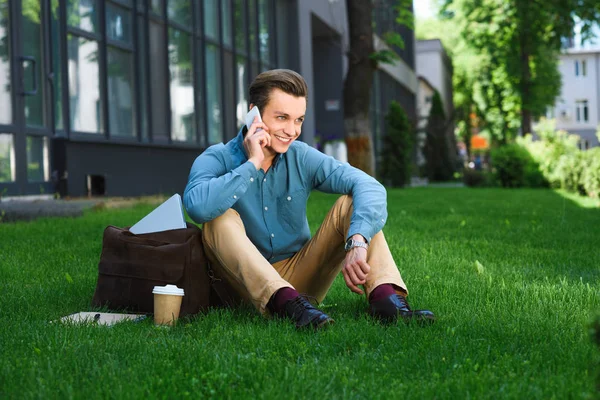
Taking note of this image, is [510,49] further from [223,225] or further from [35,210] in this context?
[223,225]

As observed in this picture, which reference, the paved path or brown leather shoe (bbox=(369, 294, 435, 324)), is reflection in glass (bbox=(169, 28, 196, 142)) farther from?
brown leather shoe (bbox=(369, 294, 435, 324))

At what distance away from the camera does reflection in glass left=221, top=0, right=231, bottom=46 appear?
1792 cm

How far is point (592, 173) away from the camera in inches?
627

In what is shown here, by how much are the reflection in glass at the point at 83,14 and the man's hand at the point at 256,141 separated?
28.6 feet

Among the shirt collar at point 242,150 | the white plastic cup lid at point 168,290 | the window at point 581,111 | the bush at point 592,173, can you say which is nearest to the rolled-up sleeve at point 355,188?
the shirt collar at point 242,150

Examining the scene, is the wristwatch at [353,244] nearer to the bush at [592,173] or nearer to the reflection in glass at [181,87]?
the reflection in glass at [181,87]

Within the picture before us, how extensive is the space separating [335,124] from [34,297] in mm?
22692

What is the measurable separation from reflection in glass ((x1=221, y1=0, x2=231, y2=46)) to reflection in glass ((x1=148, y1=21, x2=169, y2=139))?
320 centimetres

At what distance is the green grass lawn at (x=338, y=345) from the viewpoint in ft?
9.05

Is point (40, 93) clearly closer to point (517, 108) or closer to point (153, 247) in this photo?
point (153, 247)

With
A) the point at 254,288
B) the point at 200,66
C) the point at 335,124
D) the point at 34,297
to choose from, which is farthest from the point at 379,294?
the point at 335,124

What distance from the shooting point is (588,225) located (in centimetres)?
909

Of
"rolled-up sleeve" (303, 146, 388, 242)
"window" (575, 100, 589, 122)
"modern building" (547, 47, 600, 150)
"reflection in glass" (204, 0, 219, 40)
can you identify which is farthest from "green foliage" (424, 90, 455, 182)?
"rolled-up sleeve" (303, 146, 388, 242)

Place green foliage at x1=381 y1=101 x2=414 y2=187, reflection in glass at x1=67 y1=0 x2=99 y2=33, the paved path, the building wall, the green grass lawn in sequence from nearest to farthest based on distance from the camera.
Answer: the green grass lawn < the paved path < reflection in glass at x1=67 y1=0 x2=99 y2=33 < green foliage at x1=381 y1=101 x2=414 y2=187 < the building wall
